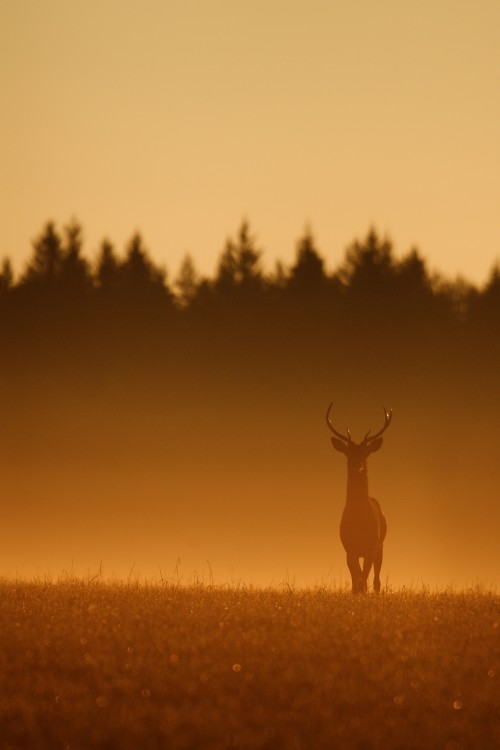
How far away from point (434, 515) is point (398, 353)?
10634mm

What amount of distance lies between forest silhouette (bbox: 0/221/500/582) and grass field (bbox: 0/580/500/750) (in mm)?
32799

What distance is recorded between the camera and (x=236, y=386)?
5909 cm

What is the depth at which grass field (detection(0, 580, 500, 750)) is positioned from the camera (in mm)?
11141

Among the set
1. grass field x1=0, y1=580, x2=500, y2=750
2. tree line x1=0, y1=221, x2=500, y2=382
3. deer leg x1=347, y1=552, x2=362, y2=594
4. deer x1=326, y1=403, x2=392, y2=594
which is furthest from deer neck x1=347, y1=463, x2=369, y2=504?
tree line x1=0, y1=221, x2=500, y2=382

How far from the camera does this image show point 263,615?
1558cm

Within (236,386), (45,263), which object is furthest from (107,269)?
(236,386)

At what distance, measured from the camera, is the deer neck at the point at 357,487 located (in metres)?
21.9

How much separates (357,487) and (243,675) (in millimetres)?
9675

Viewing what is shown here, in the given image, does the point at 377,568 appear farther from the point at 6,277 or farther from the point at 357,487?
the point at 6,277

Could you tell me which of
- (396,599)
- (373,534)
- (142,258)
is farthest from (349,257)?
(396,599)

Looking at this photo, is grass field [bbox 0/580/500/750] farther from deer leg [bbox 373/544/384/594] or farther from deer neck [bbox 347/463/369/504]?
deer leg [bbox 373/544/384/594]

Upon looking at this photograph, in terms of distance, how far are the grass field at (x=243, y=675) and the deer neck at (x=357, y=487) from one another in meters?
5.21

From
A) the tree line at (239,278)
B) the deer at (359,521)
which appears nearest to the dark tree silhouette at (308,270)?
the tree line at (239,278)

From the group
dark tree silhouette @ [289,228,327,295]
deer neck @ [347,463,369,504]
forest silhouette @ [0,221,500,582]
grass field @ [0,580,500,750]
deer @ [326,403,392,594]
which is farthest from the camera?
dark tree silhouette @ [289,228,327,295]
